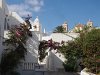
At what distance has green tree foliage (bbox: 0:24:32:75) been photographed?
25062 mm

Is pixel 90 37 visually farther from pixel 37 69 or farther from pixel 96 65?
pixel 37 69

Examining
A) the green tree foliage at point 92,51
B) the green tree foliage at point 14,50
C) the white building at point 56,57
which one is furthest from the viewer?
the white building at point 56,57

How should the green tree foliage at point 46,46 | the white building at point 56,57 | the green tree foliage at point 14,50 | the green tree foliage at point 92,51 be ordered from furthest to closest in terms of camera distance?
the white building at point 56,57 < the green tree foliage at point 46,46 < the green tree foliage at point 14,50 < the green tree foliage at point 92,51

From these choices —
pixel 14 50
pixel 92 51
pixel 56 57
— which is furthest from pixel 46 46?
pixel 92 51

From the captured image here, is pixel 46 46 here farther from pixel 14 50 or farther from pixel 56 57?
pixel 14 50

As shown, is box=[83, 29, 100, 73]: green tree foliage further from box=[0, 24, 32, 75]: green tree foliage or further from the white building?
the white building

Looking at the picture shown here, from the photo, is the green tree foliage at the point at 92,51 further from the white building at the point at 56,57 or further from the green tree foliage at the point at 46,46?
the white building at the point at 56,57

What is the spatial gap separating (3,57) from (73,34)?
8.09 m

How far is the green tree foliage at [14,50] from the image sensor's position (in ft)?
82.2

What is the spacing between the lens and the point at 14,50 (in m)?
26.6

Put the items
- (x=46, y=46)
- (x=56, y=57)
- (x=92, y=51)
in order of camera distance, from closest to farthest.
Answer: (x=92, y=51) → (x=46, y=46) → (x=56, y=57)

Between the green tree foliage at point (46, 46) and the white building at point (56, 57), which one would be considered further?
the white building at point (56, 57)

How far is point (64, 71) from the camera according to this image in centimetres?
2744

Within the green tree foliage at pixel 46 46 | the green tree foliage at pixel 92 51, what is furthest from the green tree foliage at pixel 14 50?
the green tree foliage at pixel 92 51
